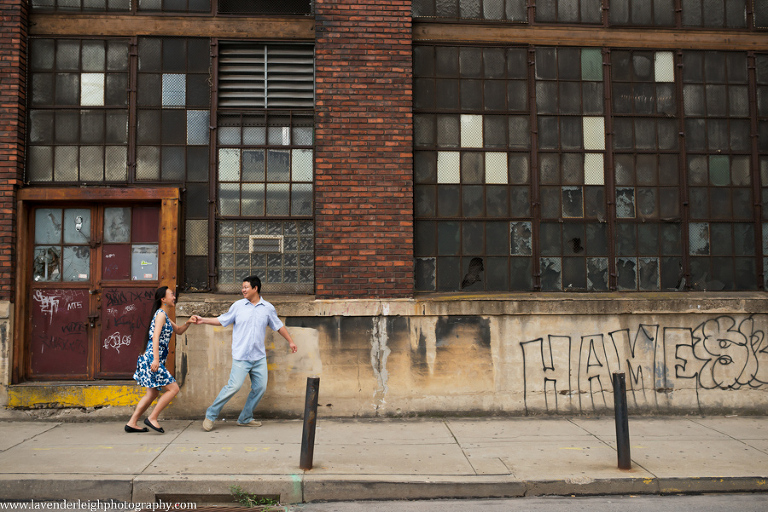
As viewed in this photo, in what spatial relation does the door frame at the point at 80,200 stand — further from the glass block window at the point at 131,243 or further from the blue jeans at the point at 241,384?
the blue jeans at the point at 241,384

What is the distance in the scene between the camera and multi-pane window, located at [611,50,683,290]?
802 cm

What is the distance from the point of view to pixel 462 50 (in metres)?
Result: 8.02

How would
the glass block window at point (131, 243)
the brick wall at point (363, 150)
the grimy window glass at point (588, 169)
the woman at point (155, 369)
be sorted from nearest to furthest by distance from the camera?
the woman at point (155, 369) < the brick wall at point (363, 150) < the glass block window at point (131, 243) < the grimy window glass at point (588, 169)

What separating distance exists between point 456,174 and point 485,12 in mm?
2391

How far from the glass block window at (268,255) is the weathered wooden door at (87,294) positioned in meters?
0.92

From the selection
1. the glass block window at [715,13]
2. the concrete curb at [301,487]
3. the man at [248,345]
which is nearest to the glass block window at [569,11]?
the glass block window at [715,13]

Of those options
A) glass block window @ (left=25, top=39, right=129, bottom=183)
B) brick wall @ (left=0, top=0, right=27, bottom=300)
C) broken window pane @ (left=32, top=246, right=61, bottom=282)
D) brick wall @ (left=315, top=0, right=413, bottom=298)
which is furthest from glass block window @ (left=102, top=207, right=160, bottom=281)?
brick wall @ (left=315, top=0, right=413, bottom=298)

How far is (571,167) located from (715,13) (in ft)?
10.5

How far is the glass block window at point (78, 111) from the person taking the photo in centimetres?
762

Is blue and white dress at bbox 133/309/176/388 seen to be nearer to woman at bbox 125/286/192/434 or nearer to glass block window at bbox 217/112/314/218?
woman at bbox 125/286/192/434

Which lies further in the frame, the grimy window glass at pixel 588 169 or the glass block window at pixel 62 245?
the grimy window glass at pixel 588 169

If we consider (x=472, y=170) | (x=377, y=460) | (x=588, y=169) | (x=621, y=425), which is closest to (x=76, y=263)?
(x=377, y=460)

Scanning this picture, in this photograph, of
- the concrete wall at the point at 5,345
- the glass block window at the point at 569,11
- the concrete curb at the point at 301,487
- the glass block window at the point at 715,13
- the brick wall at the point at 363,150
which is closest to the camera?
the concrete curb at the point at 301,487

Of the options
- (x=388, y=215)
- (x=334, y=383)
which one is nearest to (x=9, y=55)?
(x=388, y=215)
